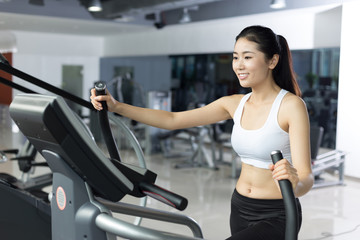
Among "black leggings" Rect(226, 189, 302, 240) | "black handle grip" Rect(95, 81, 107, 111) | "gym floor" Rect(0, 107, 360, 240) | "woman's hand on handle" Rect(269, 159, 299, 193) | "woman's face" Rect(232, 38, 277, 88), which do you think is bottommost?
"gym floor" Rect(0, 107, 360, 240)

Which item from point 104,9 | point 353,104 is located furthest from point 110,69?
→ point 353,104

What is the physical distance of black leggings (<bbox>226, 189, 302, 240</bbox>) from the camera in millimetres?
1497

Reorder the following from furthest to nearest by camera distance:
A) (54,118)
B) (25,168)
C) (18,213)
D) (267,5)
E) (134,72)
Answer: (134,72)
(267,5)
(25,168)
(18,213)
(54,118)

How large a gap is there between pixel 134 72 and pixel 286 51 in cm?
1027

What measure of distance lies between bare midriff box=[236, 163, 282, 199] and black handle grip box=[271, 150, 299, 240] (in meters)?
0.43

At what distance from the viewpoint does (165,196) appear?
121 centimetres

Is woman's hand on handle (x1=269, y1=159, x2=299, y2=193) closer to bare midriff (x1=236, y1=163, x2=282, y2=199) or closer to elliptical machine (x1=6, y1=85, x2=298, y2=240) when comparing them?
elliptical machine (x1=6, y1=85, x2=298, y2=240)

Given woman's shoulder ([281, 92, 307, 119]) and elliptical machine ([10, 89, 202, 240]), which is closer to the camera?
elliptical machine ([10, 89, 202, 240])

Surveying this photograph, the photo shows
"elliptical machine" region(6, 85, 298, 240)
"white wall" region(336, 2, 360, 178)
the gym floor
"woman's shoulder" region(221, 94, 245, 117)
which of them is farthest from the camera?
"white wall" region(336, 2, 360, 178)

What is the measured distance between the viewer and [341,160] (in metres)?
5.97

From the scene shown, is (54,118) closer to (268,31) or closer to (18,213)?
(268,31)

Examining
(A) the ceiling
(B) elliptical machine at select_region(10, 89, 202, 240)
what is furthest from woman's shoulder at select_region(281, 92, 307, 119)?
(A) the ceiling

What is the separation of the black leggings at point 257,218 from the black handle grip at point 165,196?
0.39 metres

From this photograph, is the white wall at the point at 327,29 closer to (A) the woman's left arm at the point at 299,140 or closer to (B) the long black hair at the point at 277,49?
(B) the long black hair at the point at 277,49
